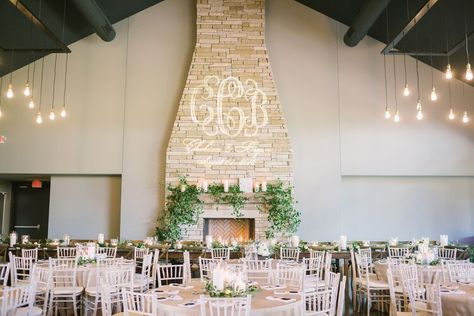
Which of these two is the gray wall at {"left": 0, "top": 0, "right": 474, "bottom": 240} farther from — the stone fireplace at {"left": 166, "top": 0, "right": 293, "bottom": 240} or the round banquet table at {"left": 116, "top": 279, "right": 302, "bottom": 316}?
the round banquet table at {"left": 116, "top": 279, "right": 302, "bottom": 316}

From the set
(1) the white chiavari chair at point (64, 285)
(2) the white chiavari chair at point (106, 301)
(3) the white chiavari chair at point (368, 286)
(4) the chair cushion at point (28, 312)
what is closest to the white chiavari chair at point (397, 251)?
(3) the white chiavari chair at point (368, 286)

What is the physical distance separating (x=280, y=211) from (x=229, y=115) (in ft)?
8.32

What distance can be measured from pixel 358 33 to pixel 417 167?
348 cm

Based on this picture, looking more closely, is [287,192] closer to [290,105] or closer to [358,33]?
[290,105]

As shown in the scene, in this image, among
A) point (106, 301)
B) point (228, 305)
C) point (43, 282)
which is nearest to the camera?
point (228, 305)

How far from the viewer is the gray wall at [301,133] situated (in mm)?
11109

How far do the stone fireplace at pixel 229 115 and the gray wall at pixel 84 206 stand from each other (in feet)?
6.10

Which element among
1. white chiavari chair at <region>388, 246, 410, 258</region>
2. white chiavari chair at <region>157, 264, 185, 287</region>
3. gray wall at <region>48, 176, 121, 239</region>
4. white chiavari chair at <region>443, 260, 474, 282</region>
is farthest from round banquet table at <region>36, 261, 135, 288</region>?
white chiavari chair at <region>388, 246, 410, 258</region>

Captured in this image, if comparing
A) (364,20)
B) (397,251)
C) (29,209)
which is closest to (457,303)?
(397,251)

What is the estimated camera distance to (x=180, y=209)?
34.1 ft

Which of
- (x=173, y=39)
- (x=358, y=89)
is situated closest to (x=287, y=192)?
(x=358, y=89)

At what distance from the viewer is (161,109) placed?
448 inches

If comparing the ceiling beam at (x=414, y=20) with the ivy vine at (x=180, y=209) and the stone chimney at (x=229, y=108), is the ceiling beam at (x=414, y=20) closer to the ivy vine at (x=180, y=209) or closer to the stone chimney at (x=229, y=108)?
the stone chimney at (x=229, y=108)

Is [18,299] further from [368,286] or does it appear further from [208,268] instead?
[368,286]
